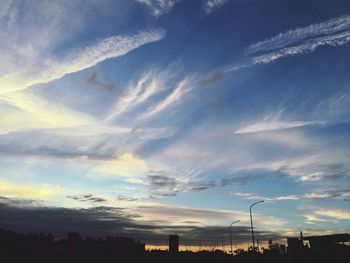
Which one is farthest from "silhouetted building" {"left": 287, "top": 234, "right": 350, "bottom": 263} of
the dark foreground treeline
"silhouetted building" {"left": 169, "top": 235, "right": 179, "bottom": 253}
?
"silhouetted building" {"left": 169, "top": 235, "right": 179, "bottom": 253}

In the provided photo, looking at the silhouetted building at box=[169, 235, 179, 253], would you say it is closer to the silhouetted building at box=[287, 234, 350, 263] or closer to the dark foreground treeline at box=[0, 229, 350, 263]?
the dark foreground treeline at box=[0, 229, 350, 263]

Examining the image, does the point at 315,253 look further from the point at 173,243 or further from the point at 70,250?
the point at 70,250

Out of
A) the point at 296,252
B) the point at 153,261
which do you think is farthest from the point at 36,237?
the point at 296,252

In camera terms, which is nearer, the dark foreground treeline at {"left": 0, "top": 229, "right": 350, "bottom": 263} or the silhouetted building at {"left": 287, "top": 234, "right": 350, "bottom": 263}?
the dark foreground treeline at {"left": 0, "top": 229, "right": 350, "bottom": 263}

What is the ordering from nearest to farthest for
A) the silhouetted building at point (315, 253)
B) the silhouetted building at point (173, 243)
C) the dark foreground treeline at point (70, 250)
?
1. the dark foreground treeline at point (70, 250)
2. the silhouetted building at point (173, 243)
3. the silhouetted building at point (315, 253)

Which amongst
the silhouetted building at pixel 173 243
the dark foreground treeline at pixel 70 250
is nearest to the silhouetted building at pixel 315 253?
the dark foreground treeline at pixel 70 250

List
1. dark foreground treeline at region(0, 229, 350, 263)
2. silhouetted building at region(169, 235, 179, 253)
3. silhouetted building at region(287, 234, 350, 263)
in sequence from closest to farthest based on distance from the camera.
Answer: dark foreground treeline at region(0, 229, 350, 263)
silhouetted building at region(169, 235, 179, 253)
silhouetted building at region(287, 234, 350, 263)

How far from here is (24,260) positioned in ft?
55.8

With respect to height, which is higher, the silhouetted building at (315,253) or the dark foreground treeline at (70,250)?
the silhouetted building at (315,253)

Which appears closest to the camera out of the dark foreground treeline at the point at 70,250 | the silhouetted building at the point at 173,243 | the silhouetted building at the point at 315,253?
the dark foreground treeline at the point at 70,250

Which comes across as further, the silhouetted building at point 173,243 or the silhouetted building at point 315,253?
the silhouetted building at point 315,253

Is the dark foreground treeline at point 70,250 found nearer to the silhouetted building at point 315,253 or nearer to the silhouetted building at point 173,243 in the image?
the silhouetted building at point 173,243

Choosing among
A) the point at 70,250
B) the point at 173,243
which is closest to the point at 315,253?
the point at 173,243

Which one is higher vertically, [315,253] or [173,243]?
[315,253]
